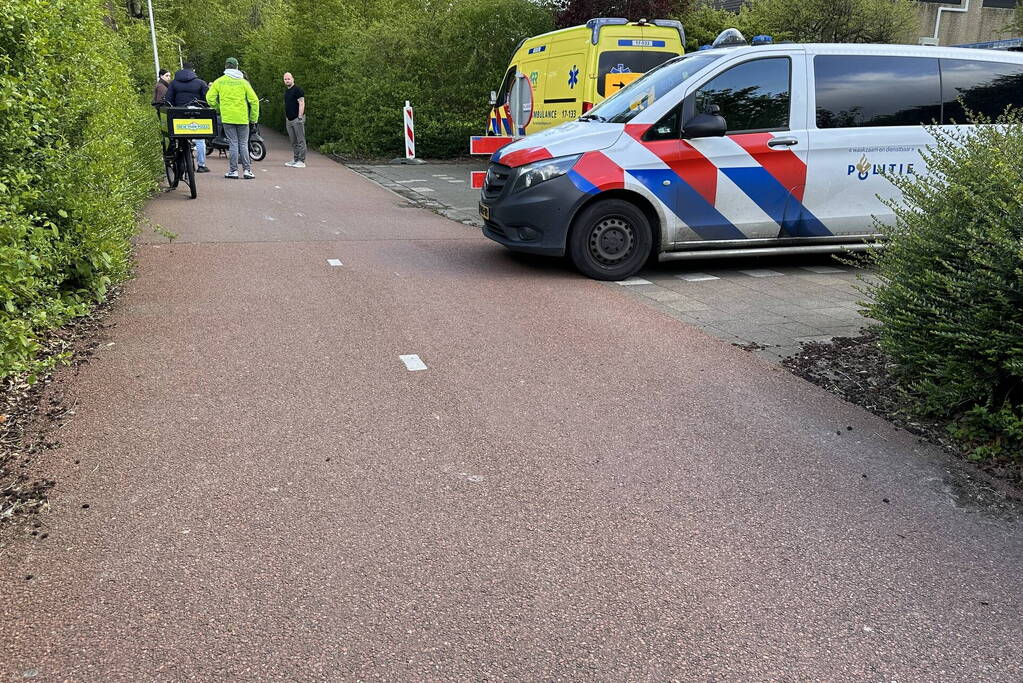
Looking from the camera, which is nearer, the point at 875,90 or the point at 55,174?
the point at 55,174

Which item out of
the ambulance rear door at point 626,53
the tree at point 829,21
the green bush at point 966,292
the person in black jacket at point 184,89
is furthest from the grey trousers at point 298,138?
the green bush at point 966,292

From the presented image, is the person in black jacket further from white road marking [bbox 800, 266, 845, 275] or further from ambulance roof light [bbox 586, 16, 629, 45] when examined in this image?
white road marking [bbox 800, 266, 845, 275]

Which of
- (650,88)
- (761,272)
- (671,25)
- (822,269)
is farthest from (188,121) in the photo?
(822,269)

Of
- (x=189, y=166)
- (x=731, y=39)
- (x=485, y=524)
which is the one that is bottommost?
(x=485, y=524)

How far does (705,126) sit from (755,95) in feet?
2.41

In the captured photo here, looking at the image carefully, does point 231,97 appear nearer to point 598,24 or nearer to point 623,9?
point 598,24

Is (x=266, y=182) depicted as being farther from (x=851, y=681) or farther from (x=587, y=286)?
(x=851, y=681)

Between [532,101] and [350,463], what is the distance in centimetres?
1221

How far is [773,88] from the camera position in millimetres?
8148

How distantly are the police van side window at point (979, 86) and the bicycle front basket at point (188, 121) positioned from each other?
9.05 meters

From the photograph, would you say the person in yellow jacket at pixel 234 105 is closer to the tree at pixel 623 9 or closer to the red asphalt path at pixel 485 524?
the tree at pixel 623 9

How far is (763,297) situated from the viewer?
7750 mm

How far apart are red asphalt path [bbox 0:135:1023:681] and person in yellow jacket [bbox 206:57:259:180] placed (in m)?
9.15

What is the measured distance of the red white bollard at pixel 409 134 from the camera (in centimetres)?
1981
